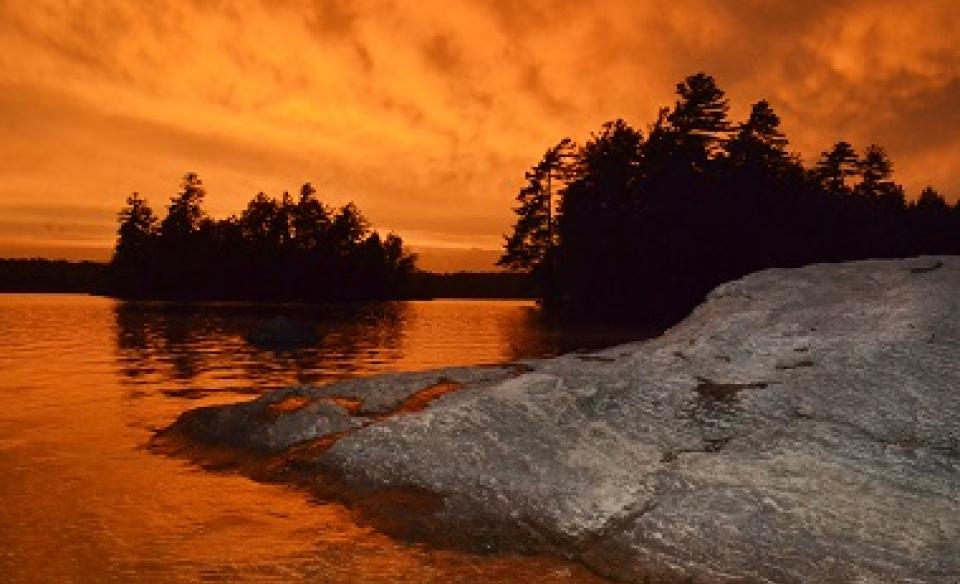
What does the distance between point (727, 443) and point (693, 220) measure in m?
55.5

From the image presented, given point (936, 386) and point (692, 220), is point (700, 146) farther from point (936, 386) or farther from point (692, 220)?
point (936, 386)

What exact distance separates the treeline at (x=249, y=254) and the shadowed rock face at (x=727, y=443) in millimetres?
124485

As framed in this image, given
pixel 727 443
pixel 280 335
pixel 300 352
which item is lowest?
pixel 300 352

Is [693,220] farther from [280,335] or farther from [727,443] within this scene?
[727,443]

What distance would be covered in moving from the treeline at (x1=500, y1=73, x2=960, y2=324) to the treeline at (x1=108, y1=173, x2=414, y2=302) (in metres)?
61.8

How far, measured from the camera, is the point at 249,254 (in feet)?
428

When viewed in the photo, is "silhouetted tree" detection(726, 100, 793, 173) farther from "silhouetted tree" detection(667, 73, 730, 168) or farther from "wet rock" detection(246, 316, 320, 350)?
"wet rock" detection(246, 316, 320, 350)

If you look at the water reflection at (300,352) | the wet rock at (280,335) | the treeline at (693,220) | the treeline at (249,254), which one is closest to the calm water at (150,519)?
the water reflection at (300,352)

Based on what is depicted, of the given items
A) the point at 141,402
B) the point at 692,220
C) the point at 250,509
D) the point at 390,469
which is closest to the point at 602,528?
the point at 390,469

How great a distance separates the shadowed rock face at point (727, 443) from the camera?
6.18 metres

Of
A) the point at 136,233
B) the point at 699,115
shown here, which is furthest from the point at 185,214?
the point at 699,115

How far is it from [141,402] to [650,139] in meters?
60.3

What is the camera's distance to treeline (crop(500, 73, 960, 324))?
197ft

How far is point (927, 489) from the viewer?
21.8ft
